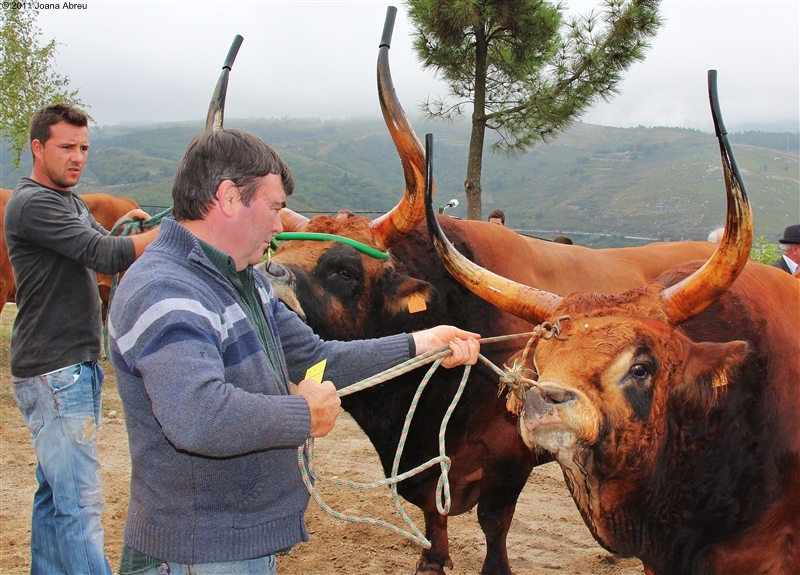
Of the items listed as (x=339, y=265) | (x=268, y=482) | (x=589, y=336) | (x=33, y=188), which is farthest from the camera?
(x=339, y=265)

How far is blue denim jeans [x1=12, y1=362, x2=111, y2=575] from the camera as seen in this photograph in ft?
10.9

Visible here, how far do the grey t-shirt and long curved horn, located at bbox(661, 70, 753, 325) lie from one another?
255 centimetres

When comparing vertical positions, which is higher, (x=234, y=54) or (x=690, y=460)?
(x=234, y=54)

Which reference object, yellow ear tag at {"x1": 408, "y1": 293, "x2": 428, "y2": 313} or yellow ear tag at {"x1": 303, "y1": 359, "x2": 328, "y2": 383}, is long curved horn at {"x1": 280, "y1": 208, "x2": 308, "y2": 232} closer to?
yellow ear tag at {"x1": 408, "y1": 293, "x2": 428, "y2": 313}

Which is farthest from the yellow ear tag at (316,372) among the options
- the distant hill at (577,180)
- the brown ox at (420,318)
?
the distant hill at (577,180)

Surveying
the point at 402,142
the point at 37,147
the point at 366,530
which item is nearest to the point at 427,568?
the point at 366,530

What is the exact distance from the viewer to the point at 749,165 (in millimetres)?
64500

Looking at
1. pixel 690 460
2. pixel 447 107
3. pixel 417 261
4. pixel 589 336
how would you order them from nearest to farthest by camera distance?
1. pixel 589 336
2. pixel 690 460
3. pixel 417 261
4. pixel 447 107

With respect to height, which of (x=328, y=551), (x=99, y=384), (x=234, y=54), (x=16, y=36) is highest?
(x=16, y=36)

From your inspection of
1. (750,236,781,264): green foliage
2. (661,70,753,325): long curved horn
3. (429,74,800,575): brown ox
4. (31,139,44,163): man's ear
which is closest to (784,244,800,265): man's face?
(429,74,800,575): brown ox

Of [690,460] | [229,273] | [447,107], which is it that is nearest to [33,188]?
[229,273]

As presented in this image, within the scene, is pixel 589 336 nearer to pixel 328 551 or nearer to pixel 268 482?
pixel 268 482

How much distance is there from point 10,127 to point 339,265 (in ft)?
44.2

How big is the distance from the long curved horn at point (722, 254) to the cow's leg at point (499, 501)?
62.7 inches
